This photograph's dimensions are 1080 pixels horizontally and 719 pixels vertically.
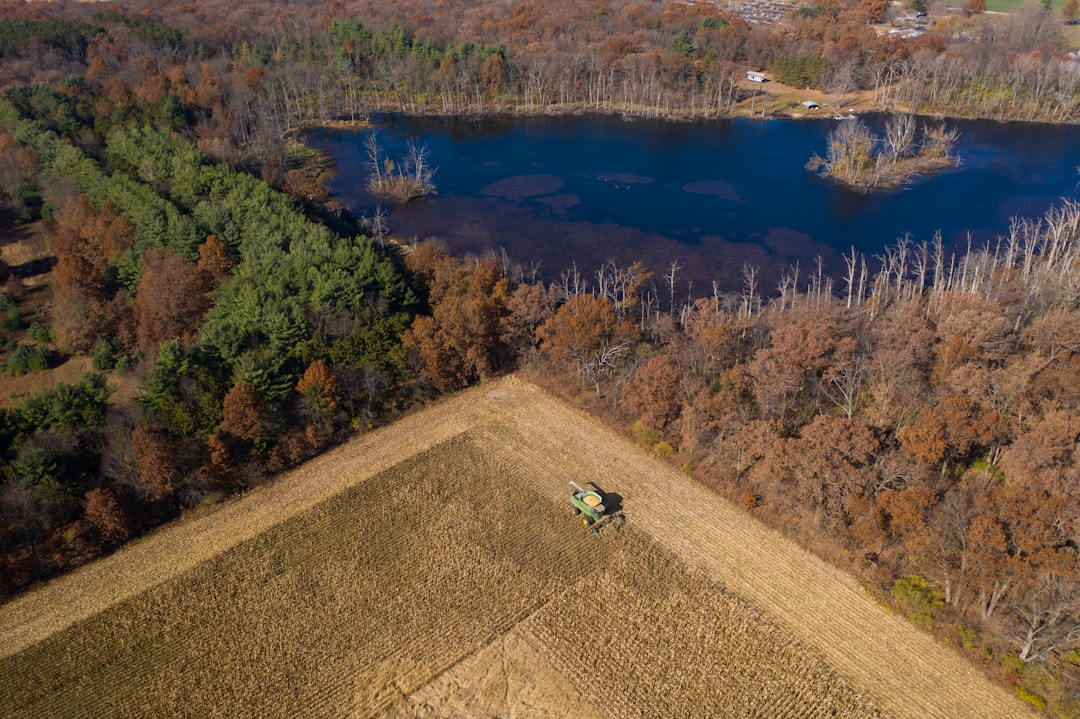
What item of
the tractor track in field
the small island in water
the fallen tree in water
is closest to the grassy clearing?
the tractor track in field

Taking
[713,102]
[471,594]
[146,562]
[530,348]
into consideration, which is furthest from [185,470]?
[713,102]

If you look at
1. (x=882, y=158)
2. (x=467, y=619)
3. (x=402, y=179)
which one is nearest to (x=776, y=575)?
(x=467, y=619)

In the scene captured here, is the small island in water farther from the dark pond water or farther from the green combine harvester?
the green combine harvester

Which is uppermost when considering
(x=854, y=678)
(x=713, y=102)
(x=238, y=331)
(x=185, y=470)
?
(x=713, y=102)

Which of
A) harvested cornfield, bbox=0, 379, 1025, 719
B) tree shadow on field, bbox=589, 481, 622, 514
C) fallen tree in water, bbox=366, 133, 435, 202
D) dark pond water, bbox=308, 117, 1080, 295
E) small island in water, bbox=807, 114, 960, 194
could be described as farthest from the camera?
fallen tree in water, bbox=366, 133, 435, 202

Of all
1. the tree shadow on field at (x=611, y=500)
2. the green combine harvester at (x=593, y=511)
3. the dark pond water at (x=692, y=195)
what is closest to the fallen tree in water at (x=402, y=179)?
the dark pond water at (x=692, y=195)

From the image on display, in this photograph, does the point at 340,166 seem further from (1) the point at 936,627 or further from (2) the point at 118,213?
(1) the point at 936,627

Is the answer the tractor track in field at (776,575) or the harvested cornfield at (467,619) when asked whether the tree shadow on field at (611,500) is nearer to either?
the tractor track in field at (776,575)
